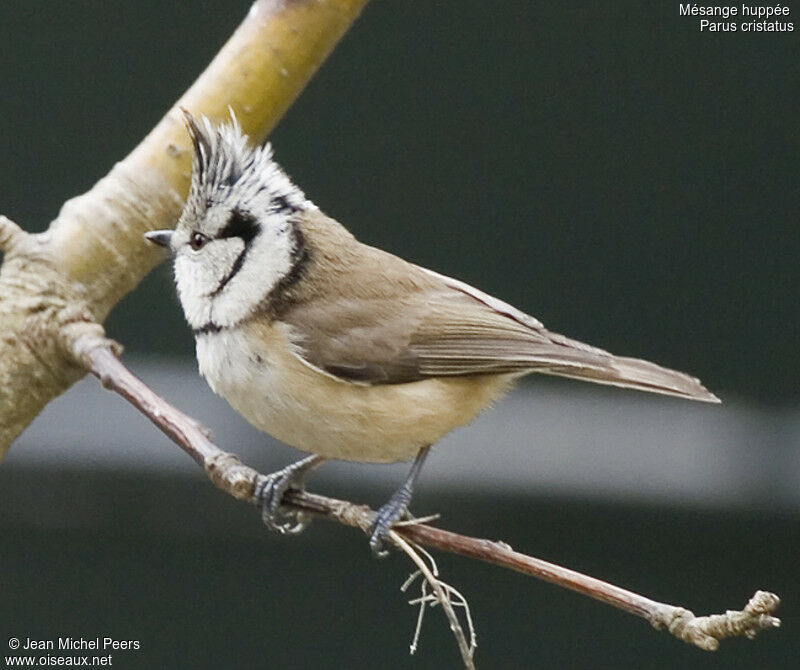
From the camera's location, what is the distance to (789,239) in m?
4.90

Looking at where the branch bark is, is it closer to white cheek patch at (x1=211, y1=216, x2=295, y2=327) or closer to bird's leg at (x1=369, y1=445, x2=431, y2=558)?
white cheek patch at (x1=211, y1=216, x2=295, y2=327)

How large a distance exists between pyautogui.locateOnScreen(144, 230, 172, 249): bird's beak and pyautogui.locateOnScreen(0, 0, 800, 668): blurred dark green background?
210cm

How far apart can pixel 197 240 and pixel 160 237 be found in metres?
0.13

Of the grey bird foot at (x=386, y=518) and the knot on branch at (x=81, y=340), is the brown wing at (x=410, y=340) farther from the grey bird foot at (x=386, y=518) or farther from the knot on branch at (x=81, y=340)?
the knot on branch at (x=81, y=340)

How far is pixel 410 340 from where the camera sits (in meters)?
2.88

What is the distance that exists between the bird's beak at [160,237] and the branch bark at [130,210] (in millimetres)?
20

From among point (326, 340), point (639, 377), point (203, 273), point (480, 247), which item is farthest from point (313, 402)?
point (480, 247)

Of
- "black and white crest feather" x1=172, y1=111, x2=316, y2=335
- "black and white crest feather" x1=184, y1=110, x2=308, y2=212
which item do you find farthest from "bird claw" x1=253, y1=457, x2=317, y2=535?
"black and white crest feather" x1=184, y1=110, x2=308, y2=212

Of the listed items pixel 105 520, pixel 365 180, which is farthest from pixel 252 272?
pixel 105 520

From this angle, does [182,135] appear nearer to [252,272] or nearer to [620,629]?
[252,272]

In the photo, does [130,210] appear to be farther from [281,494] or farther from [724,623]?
[724,623]

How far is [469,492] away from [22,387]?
304 cm

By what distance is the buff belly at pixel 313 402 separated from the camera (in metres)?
2.65

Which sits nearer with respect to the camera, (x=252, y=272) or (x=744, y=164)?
(x=252, y=272)
